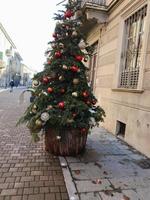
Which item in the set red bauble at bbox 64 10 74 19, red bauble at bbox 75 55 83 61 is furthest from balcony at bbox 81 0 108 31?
red bauble at bbox 75 55 83 61

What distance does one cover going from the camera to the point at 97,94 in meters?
7.85

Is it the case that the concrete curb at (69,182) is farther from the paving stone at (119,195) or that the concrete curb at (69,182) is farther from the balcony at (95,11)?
the balcony at (95,11)

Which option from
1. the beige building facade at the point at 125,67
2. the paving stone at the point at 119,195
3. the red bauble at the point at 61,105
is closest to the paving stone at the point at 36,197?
the paving stone at the point at 119,195

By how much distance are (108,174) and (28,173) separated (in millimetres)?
1246

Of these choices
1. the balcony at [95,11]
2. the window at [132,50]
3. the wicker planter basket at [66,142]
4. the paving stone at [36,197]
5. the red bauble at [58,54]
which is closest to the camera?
the paving stone at [36,197]

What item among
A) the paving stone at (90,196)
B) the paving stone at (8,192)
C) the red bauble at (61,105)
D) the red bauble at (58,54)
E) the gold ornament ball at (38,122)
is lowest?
the paving stone at (8,192)

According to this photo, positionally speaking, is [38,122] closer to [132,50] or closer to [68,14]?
[68,14]

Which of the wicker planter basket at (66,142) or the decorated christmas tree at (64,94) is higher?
the decorated christmas tree at (64,94)

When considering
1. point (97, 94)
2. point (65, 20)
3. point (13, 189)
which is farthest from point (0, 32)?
point (13, 189)

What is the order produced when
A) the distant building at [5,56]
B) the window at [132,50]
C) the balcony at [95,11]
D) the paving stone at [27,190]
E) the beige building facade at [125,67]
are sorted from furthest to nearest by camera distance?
the distant building at [5,56]
the balcony at [95,11]
the window at [132,50]
the beige building facade at [125,67]
the paving stone at [27,190]

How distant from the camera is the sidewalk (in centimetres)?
277

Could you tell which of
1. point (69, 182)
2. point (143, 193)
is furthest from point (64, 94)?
Answer: point (143, 193)

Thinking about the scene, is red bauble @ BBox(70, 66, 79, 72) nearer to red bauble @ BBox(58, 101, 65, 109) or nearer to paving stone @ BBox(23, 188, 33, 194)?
red bauble @ BBox(58, 101, 65, 109)

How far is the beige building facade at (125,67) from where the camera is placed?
452 centimetres
